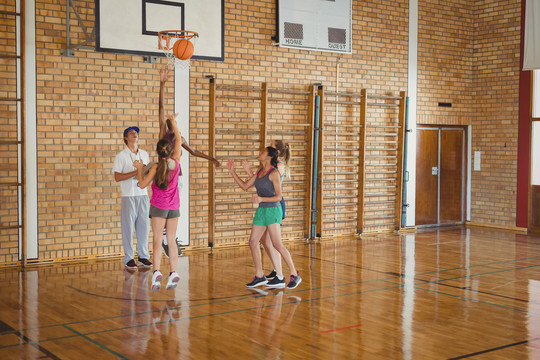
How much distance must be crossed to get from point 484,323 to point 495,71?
26.9ft

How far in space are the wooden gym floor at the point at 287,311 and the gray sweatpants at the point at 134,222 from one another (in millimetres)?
312

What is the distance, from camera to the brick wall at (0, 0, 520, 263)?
822 centimetres

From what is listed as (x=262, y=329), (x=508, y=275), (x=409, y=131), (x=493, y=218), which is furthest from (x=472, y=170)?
(x=262, y=329)

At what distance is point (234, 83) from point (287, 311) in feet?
15.9

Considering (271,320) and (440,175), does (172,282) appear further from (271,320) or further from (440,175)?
(440,175)

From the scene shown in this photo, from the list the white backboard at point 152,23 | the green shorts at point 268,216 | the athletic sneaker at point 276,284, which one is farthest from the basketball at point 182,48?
the athletic sneaker at point 276,284

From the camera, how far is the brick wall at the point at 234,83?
8219 mm

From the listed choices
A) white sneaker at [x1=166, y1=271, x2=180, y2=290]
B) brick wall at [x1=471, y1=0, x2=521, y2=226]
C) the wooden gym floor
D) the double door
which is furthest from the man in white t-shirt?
brick wall at [x1=471, y1=0, x2=521, y2=226]

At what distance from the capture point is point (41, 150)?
8.12m

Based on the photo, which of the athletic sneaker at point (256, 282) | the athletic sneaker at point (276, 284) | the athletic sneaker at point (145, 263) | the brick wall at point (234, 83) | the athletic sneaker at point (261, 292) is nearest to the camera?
the athletic sneaker at point (261, 292)

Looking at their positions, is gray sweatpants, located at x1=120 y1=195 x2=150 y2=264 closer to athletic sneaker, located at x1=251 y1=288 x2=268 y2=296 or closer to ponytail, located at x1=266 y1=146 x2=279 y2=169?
athletic sneaker, located at x1=251 y1=288 x2=268 y2=296

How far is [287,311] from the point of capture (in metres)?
5.73

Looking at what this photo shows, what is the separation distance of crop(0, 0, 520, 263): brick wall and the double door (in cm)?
30

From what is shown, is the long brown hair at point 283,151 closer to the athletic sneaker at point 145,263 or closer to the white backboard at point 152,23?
the athletic sneaker at point 145,263
